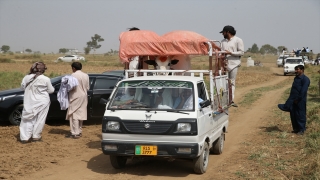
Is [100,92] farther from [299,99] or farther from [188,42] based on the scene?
[299,99]

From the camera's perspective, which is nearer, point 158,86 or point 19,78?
point 158,86

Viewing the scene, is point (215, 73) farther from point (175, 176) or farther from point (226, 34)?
point (175, 176)

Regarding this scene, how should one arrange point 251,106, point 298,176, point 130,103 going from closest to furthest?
point 298,176, point 130,103, point 251,106

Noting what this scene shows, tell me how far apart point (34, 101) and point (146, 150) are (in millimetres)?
4159

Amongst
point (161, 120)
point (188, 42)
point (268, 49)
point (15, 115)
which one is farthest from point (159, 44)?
point (268, 49)

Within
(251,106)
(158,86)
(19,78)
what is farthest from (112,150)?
(19,78)

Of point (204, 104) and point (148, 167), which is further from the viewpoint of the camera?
point (148, 167)

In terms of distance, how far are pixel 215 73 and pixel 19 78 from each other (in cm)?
2369

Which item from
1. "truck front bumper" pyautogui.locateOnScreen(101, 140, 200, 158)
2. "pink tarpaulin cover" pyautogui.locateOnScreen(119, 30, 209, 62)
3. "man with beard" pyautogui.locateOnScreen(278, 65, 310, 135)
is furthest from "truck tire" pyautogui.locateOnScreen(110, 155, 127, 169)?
"man with beard" pyautogui.locateOnScreen(278, 65, 310, 135)

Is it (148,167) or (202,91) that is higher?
(202,91)

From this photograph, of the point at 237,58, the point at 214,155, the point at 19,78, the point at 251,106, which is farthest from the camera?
the point at 19,78

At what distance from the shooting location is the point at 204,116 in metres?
7.87

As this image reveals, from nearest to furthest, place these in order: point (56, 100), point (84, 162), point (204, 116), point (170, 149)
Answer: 1. point (170, 149)
2. point (204, 116)
3. point (84, 162)
4. point (56, 100)

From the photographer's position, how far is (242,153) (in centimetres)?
966
